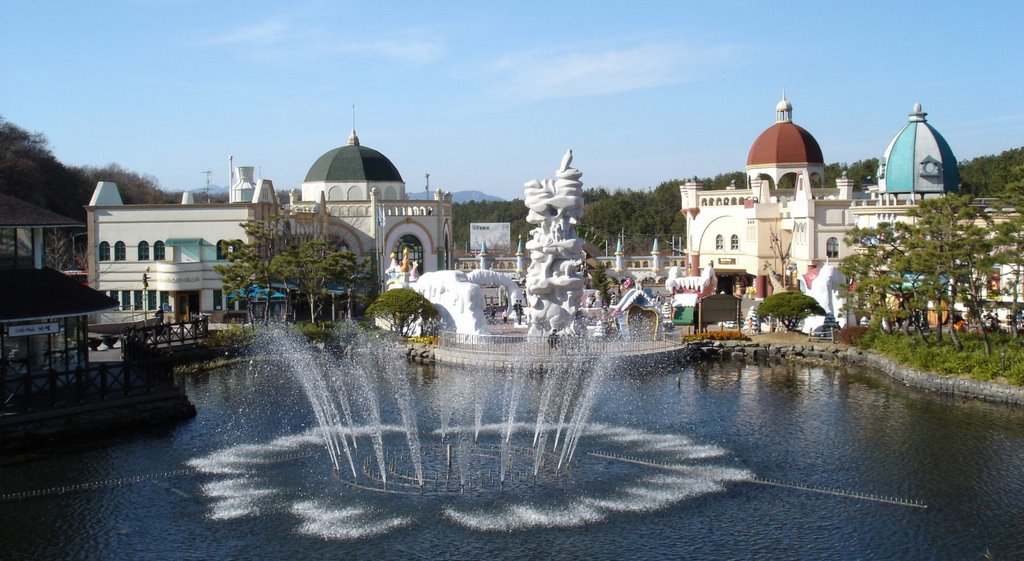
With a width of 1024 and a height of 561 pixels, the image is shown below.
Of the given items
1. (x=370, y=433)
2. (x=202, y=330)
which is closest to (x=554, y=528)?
(x=370, y=433)

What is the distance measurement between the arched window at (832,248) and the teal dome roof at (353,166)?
987 inches

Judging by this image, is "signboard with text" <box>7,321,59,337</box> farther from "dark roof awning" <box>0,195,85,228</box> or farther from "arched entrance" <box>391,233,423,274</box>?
"arched entrance" <box>391,233,423,274</box>

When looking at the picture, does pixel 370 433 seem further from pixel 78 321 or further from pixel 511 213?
pixel 511 213

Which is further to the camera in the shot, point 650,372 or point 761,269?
point 761,269

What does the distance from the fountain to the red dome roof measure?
3122 cm

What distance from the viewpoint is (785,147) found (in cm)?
6269

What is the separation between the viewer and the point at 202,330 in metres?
39.3

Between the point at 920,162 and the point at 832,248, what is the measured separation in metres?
5.77

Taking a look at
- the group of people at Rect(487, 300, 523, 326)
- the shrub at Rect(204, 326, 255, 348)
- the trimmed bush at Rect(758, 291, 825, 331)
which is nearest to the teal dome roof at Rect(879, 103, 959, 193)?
the trimmed bush at Rect(758, 291, 825, 331)

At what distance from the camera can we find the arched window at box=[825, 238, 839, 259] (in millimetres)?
51844

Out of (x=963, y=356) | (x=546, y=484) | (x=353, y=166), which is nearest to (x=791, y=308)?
(x=963, y=356)

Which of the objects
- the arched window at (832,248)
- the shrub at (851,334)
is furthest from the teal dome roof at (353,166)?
the shrub at (851,334)

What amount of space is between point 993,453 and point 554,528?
1147cm

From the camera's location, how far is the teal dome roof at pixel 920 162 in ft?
162
